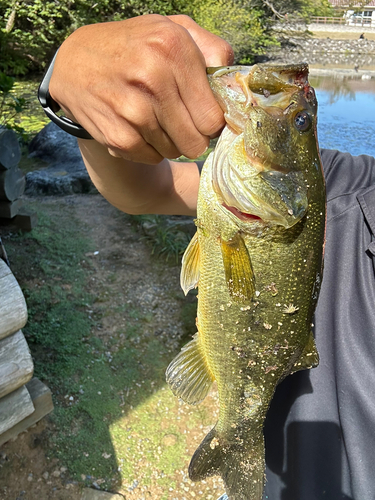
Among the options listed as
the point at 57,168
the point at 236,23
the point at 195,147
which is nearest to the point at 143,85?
the point at 195,147

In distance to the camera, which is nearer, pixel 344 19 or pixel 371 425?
pixel 371 425

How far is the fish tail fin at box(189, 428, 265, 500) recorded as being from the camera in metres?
1.69

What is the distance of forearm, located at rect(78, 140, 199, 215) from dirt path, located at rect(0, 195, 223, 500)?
2070mm

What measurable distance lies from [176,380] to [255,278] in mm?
631

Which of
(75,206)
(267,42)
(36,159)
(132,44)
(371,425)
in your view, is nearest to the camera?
(132,44)

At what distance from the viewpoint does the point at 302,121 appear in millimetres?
1376

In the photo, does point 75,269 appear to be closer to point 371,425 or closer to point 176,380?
point 176,380

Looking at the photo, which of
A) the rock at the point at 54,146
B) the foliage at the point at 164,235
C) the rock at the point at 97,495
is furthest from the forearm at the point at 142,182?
the rock at the point at 54,146

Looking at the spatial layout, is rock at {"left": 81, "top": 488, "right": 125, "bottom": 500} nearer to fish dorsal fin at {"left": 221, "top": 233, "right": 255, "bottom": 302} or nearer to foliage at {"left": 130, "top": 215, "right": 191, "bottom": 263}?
fish dorsal fin at {"left": 221, "top": 233, "right": 255, "bottom": 302}

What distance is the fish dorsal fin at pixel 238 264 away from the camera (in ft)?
4.84

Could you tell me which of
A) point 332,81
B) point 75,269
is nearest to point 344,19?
point 332,81

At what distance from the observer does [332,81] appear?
753 inches

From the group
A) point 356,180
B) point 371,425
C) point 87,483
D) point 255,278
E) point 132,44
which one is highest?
point 132,44

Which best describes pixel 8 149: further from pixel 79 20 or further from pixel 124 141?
pixel 79 20
